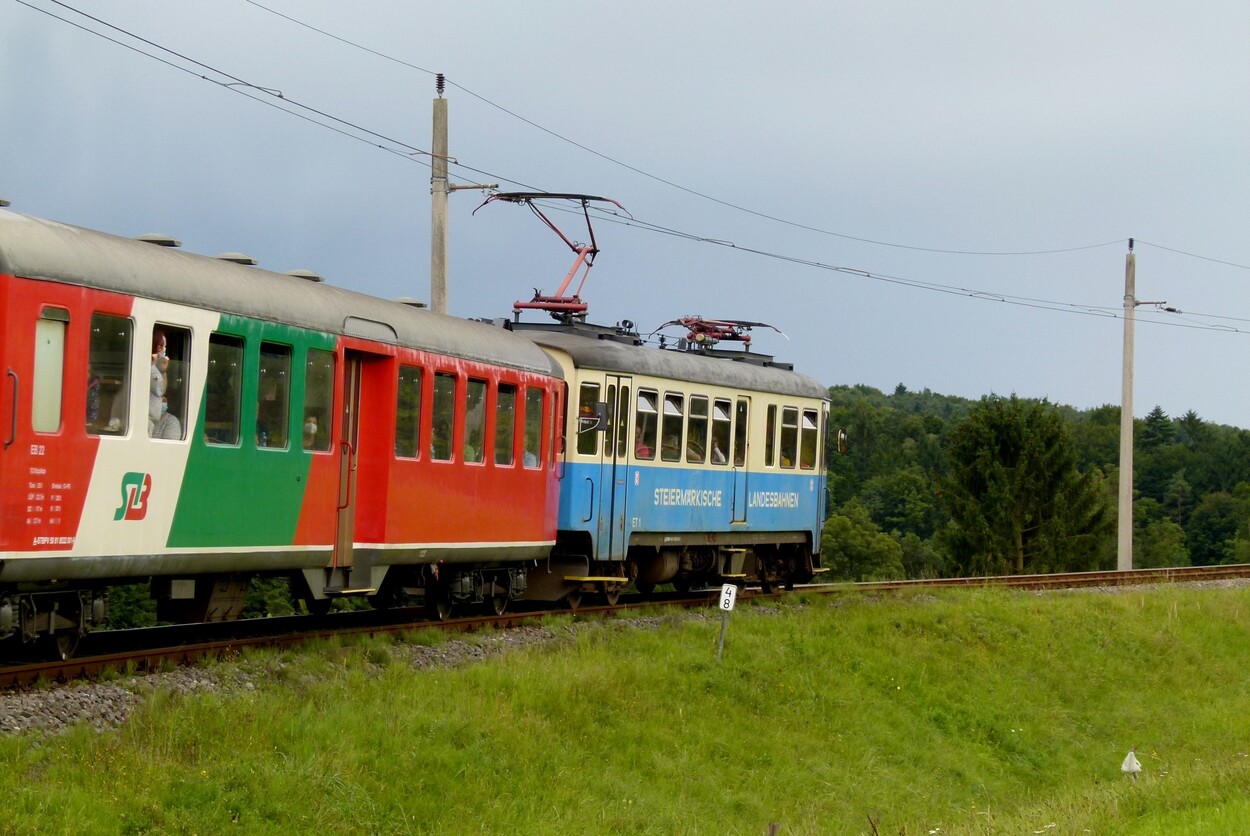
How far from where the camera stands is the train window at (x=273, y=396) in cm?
1394

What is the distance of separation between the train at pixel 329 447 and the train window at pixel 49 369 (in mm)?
17

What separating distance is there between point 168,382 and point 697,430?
35.3ft

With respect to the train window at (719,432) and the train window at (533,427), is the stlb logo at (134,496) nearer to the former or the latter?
the train window at (533,427)

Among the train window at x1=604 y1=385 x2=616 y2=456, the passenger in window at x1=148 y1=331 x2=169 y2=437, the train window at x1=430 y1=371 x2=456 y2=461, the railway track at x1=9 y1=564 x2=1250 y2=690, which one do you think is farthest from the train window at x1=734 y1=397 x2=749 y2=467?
the passenger in window at x1=148 y1=331 x2=169 y2=437

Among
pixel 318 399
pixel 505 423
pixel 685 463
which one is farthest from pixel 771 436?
pixel 318 399

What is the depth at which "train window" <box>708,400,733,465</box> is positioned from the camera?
22.7 m

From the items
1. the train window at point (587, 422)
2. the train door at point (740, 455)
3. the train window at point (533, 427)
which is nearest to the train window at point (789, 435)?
the train door at point (740, 455)

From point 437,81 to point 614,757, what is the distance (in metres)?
11.6

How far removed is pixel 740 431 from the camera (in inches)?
924

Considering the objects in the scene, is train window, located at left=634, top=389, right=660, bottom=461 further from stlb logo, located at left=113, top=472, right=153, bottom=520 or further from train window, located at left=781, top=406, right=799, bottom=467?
stlb logo, located at left=113, top=472, right=153, bottom=520

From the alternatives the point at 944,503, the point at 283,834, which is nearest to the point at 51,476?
the point at 283,834

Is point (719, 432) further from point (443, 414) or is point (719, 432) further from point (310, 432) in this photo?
point (310, 432)

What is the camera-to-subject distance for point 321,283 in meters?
15.7

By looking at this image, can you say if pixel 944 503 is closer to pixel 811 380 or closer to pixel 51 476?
pixel 811 380
